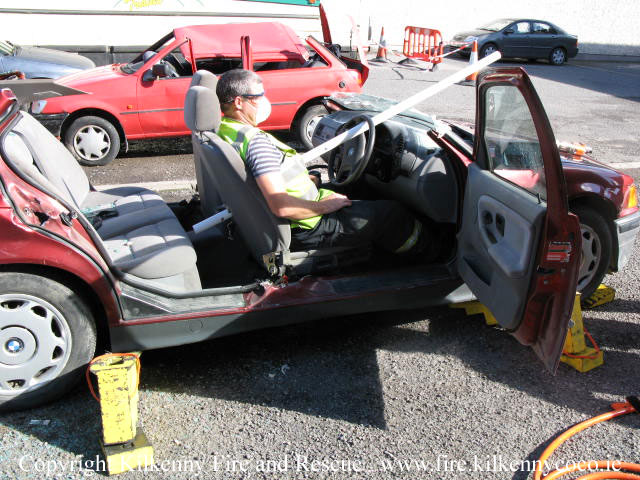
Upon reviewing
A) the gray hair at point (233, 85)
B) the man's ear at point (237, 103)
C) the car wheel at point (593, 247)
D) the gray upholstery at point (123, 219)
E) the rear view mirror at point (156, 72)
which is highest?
the gray hair at point (233, 85)

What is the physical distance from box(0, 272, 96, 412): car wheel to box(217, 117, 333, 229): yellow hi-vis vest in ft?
3.76

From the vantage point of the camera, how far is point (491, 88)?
327 cm

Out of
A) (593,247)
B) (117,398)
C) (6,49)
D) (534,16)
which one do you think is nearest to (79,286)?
(117,398)

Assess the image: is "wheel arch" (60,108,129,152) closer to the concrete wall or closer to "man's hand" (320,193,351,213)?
"man's hand" (320,193,351,213)

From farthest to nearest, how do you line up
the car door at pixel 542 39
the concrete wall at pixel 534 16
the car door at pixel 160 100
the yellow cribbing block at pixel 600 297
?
the concrete wall at pixel 534 16, the car door at pixel 542 39, the car door at pixel 160 100, the yellow cribbing block at pixel 600 297

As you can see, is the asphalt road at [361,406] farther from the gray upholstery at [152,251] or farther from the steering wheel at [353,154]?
the steering wheel at [353,154]

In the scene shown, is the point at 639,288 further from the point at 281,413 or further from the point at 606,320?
the point at 281,413

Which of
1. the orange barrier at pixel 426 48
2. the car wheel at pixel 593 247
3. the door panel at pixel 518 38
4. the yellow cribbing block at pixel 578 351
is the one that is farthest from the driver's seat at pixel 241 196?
the door panel at pixel 518 38

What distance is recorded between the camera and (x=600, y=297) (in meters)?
4.16

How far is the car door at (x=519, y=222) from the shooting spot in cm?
274

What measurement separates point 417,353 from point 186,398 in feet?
4.42

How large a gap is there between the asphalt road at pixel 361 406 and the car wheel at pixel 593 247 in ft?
0.86

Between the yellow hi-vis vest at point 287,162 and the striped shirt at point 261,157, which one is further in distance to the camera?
the yellow hi-vis vest at point 287,162

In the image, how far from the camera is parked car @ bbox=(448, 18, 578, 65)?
18.8 m
